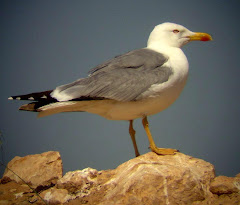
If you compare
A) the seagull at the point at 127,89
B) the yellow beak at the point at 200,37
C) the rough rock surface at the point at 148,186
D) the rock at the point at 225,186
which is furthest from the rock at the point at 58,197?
Answer: the yellow beak at the point at 200,37

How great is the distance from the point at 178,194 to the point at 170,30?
235 cm

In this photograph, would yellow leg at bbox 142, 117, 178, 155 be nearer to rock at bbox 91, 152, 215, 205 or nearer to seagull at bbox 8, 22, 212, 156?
seagull at bbox 8, 22, 212, 156

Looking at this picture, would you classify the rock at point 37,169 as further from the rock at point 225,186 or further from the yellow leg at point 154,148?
the rock at point 225,186

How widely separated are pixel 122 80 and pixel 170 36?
1.28 m

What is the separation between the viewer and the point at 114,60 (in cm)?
350

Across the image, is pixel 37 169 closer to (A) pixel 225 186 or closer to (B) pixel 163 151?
(B) pixel 163 151

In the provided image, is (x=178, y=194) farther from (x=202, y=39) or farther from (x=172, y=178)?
(x=202, y=39)

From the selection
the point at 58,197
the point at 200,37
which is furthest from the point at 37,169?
the point at 200,37

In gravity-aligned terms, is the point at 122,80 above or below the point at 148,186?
above

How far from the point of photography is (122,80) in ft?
10.2

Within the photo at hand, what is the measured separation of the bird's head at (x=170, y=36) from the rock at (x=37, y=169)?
7.66 feet

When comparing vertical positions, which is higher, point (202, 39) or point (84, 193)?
point (202, 39)

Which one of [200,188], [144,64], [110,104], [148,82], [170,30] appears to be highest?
[170,30]

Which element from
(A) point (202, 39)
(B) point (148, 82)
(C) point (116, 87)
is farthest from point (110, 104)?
(A) point (202, 39)
